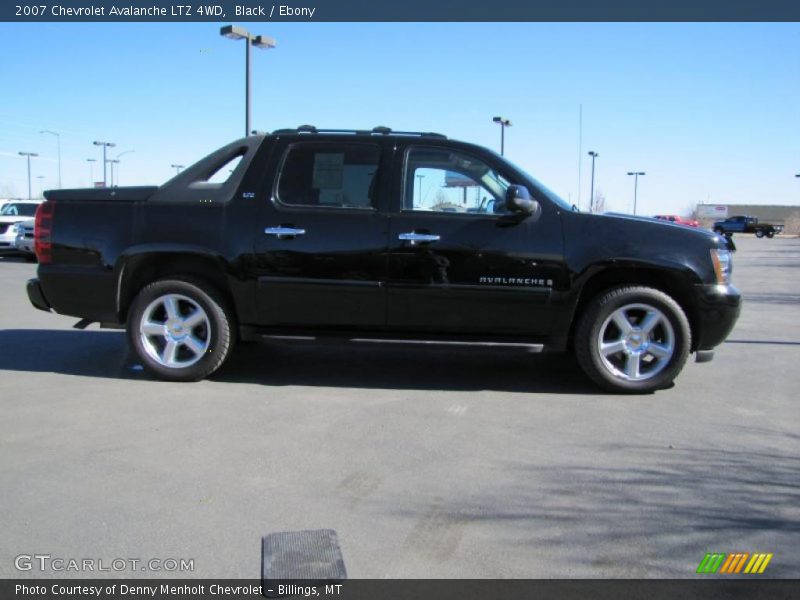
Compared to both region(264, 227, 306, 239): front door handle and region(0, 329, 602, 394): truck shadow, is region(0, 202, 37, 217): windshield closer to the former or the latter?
region(0, 329, 602, 394): truck shadow

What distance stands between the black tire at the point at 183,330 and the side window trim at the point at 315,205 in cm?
91

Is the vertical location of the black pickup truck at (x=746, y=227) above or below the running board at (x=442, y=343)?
above

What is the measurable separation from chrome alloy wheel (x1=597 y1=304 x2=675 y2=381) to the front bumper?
0.89 ft

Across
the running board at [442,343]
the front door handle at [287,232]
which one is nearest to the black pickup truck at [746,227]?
the running board at [442,343]

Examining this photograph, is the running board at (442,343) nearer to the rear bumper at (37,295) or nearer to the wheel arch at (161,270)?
the wheel arch at (161,270)

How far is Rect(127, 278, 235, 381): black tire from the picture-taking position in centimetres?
575

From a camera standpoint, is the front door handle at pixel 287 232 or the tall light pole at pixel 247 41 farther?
the tall light pole at pixel 247 41

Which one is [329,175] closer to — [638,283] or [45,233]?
[45,233]

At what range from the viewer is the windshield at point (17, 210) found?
77.8ft

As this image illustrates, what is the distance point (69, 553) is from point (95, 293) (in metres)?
3.22

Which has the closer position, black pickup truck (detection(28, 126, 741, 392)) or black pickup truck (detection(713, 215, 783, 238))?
black pickup truck (detection(28, 126, 741, 392))

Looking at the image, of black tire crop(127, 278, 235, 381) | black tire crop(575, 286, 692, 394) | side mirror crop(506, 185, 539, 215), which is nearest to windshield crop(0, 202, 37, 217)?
black tire crop(127, 278, 235, 381)

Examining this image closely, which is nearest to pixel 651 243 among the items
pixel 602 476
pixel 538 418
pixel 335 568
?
pixel 538 418

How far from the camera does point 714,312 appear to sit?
554cm
